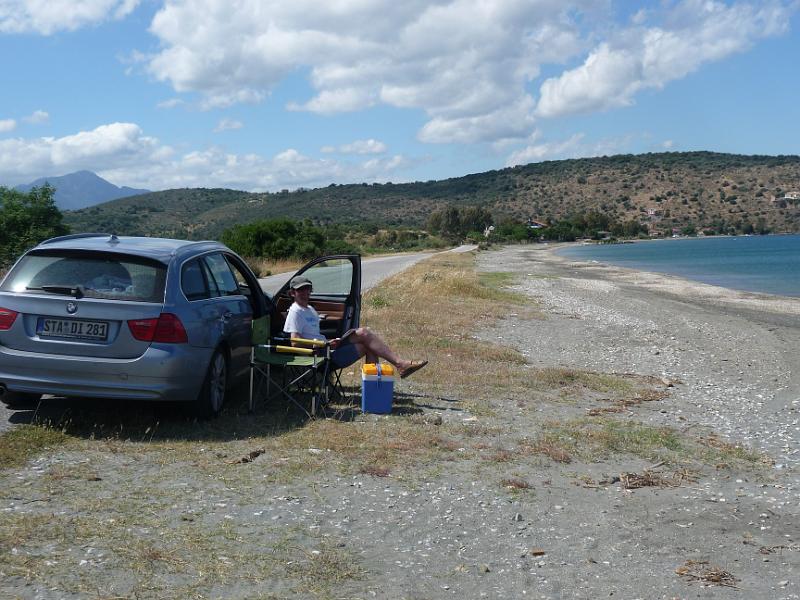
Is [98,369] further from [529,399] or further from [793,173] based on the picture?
[793,173]

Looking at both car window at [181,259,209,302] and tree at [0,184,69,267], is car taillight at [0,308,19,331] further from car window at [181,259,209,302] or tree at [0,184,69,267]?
tree at [0,184,69,267]

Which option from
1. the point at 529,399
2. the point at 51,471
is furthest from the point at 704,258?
the point at 51,471

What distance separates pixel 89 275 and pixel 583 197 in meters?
152

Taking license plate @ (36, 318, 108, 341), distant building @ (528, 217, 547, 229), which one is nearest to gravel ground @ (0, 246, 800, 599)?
license plate @ (36, 318, 108, 341)

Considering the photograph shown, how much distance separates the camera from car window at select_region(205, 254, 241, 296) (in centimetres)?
855

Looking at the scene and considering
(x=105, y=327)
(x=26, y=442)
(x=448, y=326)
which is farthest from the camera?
(x=448, y=326)

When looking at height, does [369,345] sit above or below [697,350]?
above

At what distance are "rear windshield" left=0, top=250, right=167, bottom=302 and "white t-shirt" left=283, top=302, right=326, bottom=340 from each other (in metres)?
1.71

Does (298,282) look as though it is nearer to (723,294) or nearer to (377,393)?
(377,393)

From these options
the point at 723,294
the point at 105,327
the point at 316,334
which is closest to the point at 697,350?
the point at 316,334

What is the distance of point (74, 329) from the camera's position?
7.13m

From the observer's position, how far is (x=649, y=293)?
36156mm

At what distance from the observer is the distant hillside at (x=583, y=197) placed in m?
130

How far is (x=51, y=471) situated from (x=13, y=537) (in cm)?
146
